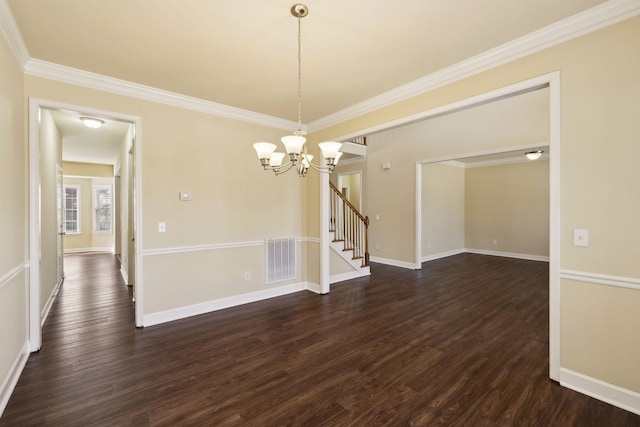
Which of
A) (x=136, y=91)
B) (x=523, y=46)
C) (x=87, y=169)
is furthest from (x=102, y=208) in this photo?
(x=523, y=46)

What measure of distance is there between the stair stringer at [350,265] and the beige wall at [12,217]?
4.05 m

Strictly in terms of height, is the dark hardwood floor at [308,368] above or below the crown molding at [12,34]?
below

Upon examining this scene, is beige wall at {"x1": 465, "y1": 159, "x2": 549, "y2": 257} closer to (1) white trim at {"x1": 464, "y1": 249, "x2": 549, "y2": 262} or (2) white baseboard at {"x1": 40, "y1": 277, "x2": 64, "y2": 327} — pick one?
(1) white trim at {"x1": 464, "y1": 249, "x2": 549, "y2": 262}

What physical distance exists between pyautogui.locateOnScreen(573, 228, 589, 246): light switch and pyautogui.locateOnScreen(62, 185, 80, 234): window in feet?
39.2

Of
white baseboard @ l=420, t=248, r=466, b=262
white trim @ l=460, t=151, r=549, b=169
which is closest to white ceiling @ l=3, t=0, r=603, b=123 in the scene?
white baseboard @ l=420, t=248, r=466, b=262

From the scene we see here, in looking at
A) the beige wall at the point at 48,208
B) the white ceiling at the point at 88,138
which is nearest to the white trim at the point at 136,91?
the white ceiling at the point at 88,138

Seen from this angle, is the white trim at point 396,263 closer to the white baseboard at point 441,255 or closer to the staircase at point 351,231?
the white baseboard at point 441,255

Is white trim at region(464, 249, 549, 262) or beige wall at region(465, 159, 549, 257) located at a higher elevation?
beige wall at region(465, 159, 549, 257)

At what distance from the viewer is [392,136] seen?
674 cm

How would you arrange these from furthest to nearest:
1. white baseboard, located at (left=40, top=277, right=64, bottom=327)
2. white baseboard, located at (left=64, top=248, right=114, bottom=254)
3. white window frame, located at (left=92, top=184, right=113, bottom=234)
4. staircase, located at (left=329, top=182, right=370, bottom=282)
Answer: white window frame, located at (left=92, top=184, right=113, bottom=234) → white baseboard, located at (left=64, top=248, right=114, bottom=254) → staircase, located at (left=329, top=182, right=370, bottom=282) → white baseboard, located at (left=40, top=277, right=64, bottom=327)

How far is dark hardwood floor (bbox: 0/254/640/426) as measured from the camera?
6.33ft

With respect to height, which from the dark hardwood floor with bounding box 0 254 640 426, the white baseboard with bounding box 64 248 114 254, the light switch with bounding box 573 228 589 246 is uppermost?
the light switch with bounding box 573 228 589 246

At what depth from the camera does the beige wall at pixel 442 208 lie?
24.3 ft

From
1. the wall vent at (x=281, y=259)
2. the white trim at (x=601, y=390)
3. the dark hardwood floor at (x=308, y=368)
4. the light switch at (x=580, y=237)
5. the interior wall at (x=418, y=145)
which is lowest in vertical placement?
the dark hardwood floor at (x=308, y=368)
